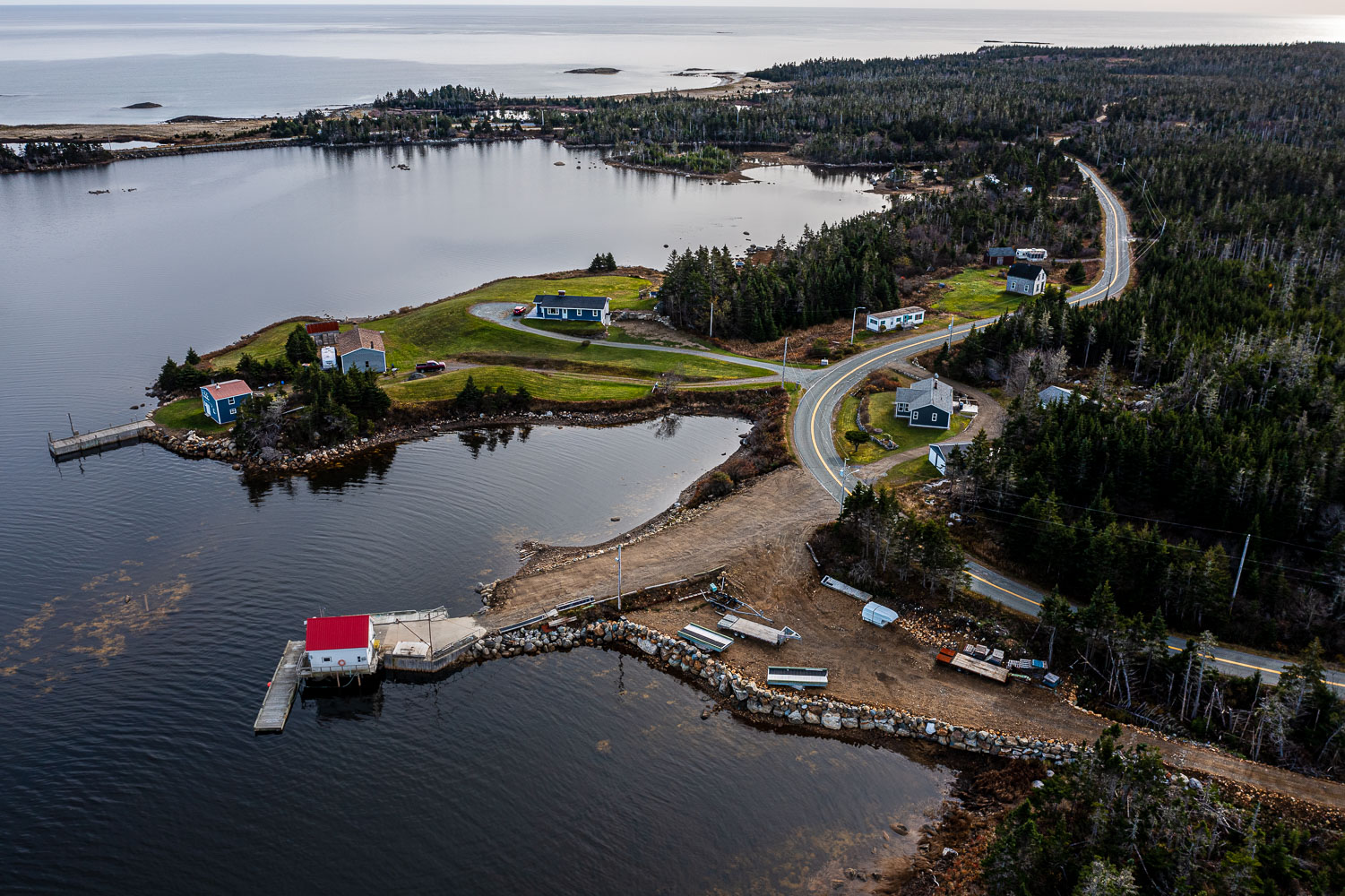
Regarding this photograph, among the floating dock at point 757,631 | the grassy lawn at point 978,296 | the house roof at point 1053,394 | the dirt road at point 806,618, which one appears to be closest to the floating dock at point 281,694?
the dirt road at point 806,618

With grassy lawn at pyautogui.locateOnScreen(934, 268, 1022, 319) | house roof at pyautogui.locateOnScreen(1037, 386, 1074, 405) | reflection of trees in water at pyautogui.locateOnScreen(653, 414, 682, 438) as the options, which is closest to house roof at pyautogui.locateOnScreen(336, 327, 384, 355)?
reflection of trees in water at pyautogui.locateOnScreen(653, 414, 682, 438)

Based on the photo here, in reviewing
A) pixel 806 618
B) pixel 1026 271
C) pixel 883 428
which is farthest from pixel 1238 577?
pixel 1026 271

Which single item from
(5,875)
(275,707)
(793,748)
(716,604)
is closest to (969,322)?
(716,604)

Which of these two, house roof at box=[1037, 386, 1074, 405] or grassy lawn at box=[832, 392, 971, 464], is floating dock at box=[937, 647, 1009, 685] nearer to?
grassy lawn at box=[832, 392, 971, 464]

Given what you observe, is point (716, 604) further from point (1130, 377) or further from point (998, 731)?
point (1130, 377)

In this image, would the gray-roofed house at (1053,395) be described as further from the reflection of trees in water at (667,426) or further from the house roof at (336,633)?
the house roof at (336,633)
